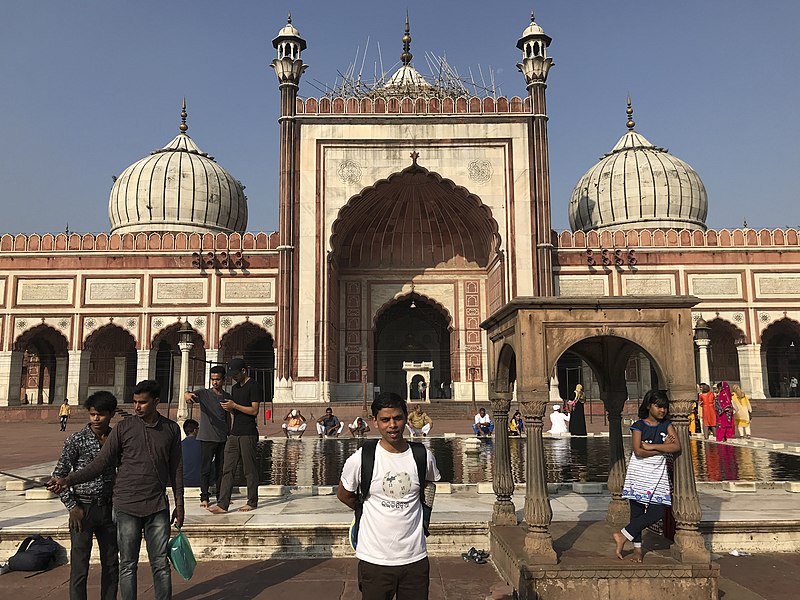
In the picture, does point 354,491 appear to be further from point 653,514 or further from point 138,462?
point 653,514

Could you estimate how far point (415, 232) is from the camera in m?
26.5

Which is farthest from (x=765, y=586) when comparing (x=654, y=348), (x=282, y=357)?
(x=282, y=357)

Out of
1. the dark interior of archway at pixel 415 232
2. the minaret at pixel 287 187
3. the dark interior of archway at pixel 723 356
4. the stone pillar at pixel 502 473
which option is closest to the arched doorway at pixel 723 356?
the dark interior of archway at pixel 723 356

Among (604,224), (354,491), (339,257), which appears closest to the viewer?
(354,491)

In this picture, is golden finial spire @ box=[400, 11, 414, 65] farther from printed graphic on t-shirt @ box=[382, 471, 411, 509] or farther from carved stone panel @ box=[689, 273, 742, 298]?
printed graphic on t-shirt @ box=[382, 471, 411, 509]

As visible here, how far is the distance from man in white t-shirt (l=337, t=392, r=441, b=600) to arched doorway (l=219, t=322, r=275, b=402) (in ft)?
71.6

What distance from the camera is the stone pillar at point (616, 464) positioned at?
4.92 metres

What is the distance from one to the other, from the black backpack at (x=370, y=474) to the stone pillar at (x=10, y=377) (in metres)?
24.3

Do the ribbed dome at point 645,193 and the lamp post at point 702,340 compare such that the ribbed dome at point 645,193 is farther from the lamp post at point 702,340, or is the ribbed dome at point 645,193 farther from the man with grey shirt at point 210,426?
the man with grey shirt at point 210,426

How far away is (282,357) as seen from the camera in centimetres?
2219

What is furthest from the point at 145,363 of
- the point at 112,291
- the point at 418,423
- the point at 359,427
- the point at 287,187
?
the point at 418,423

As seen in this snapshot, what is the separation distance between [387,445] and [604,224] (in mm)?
29167

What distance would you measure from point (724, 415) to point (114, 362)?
72.2ft

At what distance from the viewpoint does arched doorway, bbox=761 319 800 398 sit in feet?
88.1
